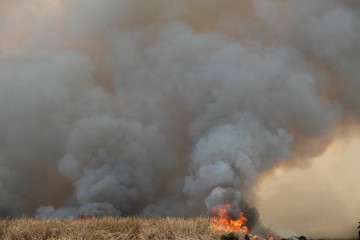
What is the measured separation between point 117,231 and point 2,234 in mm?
6432

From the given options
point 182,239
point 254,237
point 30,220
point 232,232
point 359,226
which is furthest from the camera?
point 359,226

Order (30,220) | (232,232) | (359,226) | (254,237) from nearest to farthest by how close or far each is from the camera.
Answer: (232,232)
(30,220)
(254,237)
(359,226)

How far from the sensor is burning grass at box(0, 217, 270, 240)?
18.7 metres

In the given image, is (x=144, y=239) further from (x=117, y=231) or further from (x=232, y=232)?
(x=232, y=232)

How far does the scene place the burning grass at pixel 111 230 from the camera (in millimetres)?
18719

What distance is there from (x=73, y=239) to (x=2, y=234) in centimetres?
432

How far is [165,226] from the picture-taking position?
64.4 feet

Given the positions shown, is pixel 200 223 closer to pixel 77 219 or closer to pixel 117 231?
pixel 117 231

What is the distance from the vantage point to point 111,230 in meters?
19.6

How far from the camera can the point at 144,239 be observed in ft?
61.7

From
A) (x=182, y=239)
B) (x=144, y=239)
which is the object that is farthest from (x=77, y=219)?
(x=182, y=239)

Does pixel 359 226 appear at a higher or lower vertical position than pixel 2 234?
higher

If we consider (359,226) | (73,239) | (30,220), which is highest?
(359,226)

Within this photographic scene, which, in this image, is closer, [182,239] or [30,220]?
[182,239]
